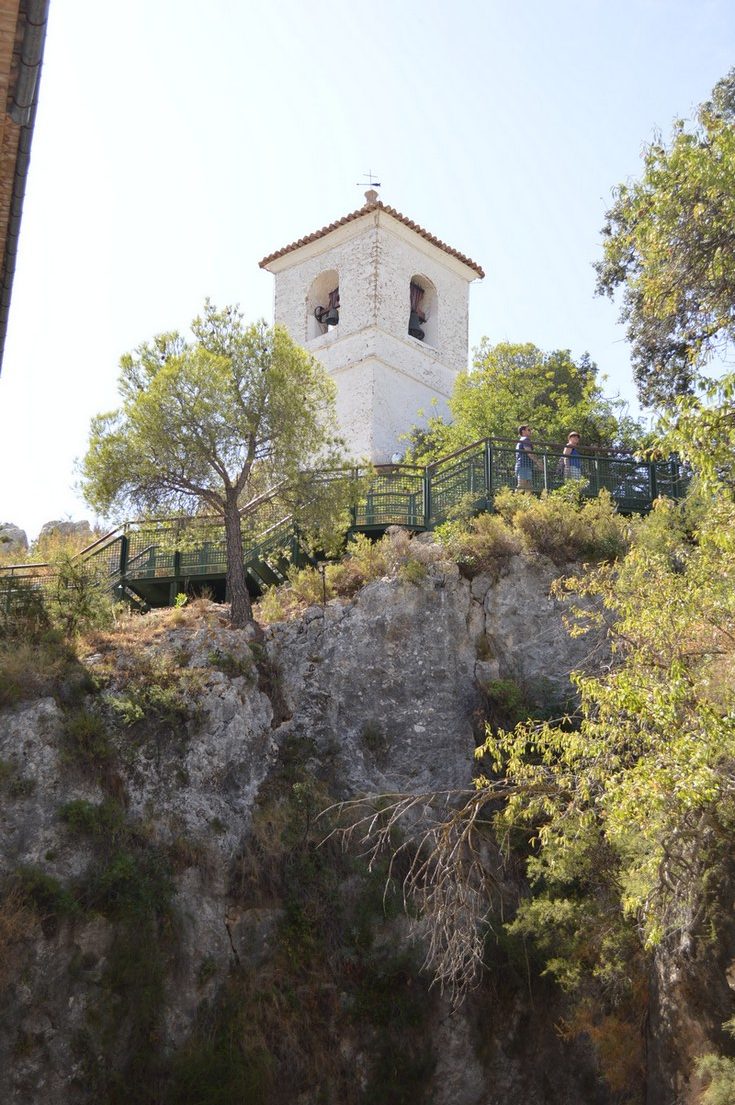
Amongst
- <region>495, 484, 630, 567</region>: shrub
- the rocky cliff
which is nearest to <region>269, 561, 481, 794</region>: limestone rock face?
the rocky cliff

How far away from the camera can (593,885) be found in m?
12.5

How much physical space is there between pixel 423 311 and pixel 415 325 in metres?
0.64

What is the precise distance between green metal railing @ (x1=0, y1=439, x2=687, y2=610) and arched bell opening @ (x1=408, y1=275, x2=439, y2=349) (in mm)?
11372

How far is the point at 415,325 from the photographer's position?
99.3 ft

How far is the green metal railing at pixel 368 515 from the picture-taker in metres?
18.1

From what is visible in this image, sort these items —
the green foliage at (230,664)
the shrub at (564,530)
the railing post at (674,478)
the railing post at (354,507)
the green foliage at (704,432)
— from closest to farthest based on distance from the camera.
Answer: the green foliage at (704,432)
the green foliage at (230,664)
the shrub at (564,530)
the railing post at (354,507)
the railing post at (674,478)

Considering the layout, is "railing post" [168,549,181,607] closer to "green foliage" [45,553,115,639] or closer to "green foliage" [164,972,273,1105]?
"green foliage" [45,553,115,639]

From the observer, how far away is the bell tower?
1099 inches

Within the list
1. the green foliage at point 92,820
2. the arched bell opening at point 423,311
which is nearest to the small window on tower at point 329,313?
the arched bell opening at point 423,311

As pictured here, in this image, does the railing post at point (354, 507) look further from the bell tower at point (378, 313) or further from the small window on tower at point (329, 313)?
the small window on tower at point (329, 313)

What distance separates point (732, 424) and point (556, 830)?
4913 mm

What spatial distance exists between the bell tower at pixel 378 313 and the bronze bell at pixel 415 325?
3cm

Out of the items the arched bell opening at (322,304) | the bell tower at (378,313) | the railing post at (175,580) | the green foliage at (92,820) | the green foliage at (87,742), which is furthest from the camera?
the arched bell opening at (322,304)

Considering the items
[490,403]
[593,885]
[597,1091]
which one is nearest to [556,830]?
[593,885]
